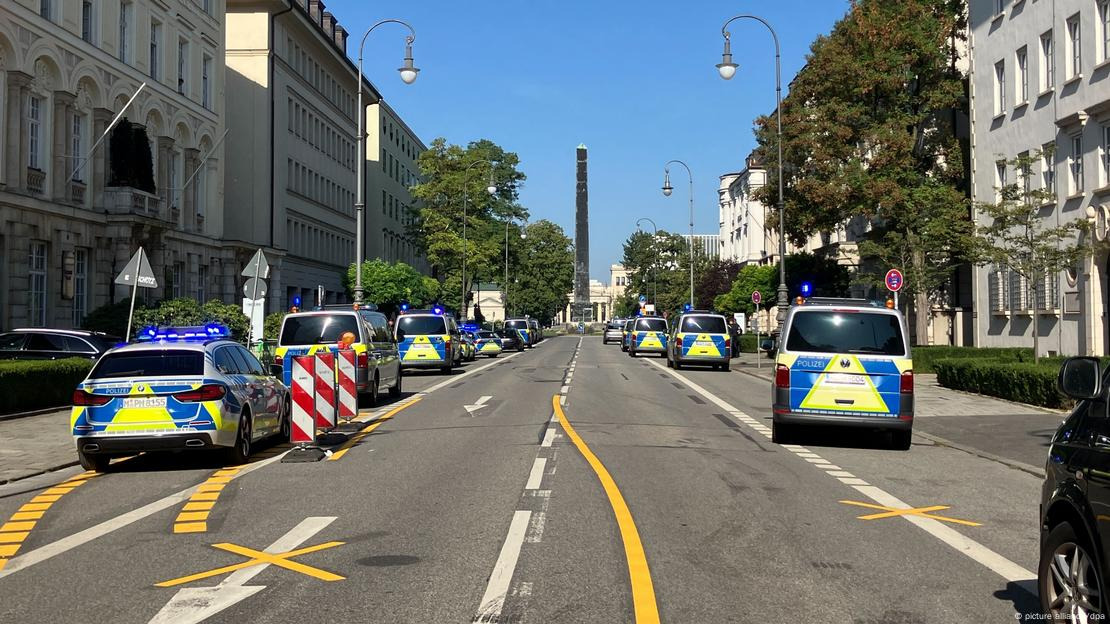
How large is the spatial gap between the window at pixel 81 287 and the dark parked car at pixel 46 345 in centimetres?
1076

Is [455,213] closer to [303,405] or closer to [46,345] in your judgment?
[46,345]

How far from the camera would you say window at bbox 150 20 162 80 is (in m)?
41.8

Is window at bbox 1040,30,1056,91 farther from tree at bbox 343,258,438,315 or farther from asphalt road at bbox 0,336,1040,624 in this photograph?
tree at bbox 343,258,438,315

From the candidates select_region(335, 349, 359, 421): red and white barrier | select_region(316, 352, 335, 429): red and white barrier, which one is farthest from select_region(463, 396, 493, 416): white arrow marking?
select_region(316, 352, 335, 429): red and white barrier

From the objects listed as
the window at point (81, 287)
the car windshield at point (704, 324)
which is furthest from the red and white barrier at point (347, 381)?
the car windshield at point (704, 324)

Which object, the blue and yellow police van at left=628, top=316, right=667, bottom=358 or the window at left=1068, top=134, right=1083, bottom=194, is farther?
the blue and yellow police van at left=628, top=316, right=667, bottom=358

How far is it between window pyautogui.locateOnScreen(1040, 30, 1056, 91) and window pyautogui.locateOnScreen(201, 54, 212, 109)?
31969mm

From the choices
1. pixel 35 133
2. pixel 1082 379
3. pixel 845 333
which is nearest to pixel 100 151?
pixel 35 133

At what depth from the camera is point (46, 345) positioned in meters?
25.3

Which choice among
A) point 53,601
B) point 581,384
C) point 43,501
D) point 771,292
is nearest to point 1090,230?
point 581,384

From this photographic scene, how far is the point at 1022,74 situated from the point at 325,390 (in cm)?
2802

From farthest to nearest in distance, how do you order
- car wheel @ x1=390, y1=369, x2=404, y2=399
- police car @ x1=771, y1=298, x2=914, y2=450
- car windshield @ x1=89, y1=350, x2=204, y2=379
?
1. car wheel @ x1=390, y1=369, x2=404, y2=399
2. police car @ x1=771, y1=298, x2=914, y2=450
3. car windshield @ x1=89, y1=350, x2=204, y2=379

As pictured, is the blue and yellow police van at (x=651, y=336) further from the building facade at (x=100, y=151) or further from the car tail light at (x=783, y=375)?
the car tail light at (x=783, y=375)

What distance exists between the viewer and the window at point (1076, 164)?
30766 mm
